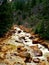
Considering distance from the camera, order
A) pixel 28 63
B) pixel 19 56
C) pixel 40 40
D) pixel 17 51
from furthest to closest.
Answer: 1. pixel 40 40
2. pixel 17 51
3. pixel 19 56
4. pixel 28 63

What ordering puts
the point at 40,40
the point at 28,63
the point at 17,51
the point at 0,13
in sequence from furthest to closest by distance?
1. the point at 0,13
2. the point at 40,40
3. the point at 17,51
4. the point at 28,63

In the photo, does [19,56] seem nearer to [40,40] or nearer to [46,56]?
[46,56]

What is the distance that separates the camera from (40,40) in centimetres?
3928

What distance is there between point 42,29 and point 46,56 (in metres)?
12.8

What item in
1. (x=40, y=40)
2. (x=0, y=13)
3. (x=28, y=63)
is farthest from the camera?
(x=0, y=13)

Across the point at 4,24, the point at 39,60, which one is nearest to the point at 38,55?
the point at 39,60

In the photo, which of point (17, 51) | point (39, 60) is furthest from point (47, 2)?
point (39, 60)

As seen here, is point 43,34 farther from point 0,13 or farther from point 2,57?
point 2,57

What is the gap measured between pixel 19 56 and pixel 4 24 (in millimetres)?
17062

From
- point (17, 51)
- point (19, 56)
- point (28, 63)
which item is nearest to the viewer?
point (28, 63)

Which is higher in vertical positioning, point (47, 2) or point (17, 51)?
point (47, 2)

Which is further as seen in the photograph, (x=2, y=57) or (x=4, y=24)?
(x=4, y=24)

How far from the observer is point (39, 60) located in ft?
86.7

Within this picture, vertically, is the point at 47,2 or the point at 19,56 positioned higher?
the point at 47,2
